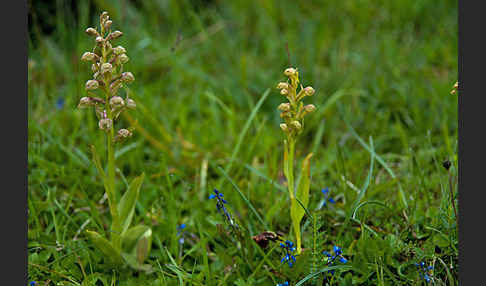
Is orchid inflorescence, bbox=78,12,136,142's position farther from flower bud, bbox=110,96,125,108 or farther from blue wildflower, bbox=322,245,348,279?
blue wildflower, bbox=322,245,348,279

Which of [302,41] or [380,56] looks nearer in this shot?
[380,56]

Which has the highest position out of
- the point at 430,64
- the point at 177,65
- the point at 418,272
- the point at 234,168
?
the point at 177,65

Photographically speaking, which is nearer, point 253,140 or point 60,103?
point 253,140

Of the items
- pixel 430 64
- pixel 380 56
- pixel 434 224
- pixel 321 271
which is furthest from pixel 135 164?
pixel 430 64

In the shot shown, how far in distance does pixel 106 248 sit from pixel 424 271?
1.36 meters

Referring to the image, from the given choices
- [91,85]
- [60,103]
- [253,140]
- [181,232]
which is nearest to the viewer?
[91,85]

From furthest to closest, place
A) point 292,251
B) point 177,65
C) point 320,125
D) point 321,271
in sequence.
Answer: point 177,65 < point 320,125 < point 292,251 < point 321,271

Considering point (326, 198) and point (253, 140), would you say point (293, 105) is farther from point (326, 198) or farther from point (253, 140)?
point (253, 140)

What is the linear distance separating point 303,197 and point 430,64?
7.70 feet

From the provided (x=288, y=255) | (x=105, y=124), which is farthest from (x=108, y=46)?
(x=288, y=255)

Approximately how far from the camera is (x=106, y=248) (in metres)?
2.18

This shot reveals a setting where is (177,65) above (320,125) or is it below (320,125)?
above

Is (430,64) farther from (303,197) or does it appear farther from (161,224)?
(161,224)

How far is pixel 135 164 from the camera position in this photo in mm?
2992
